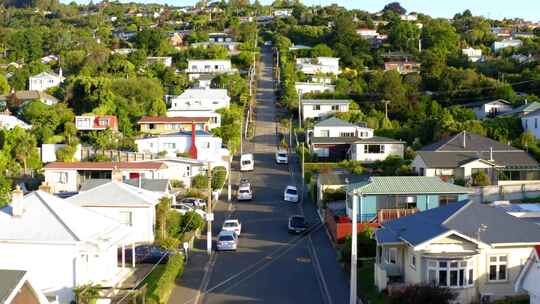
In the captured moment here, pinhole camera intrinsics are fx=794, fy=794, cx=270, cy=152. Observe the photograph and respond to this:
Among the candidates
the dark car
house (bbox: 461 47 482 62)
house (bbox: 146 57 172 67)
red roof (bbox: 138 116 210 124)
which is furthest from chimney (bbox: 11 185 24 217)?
house (bbox: 461 47 482 62)

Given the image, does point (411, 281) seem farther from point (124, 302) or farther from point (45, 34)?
point (45, 34)

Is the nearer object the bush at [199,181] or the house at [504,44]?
the bush at [199,181]

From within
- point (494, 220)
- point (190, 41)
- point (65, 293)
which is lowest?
point (65, 293)

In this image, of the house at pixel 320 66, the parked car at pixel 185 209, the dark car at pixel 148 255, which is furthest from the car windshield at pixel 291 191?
the house at pixel 320 66

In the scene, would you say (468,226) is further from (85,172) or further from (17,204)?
(85,172)

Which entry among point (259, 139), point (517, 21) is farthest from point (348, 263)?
point (517, 21)

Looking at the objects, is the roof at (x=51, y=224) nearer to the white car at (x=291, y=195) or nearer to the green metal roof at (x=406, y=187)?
the green metal roof at (x=406, y=187)
